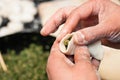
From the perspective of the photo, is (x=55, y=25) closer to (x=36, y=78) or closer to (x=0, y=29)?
(x=36, y=78)

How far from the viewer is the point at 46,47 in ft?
7.41

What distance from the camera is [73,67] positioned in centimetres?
104

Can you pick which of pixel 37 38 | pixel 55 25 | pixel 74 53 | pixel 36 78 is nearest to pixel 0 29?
pixel 37 38

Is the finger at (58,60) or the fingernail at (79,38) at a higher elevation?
the fingernail at (79,38)

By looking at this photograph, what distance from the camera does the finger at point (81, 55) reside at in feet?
3.42

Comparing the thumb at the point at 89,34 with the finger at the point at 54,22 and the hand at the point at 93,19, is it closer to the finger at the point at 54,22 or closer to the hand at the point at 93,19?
the hand at the point at 93,19

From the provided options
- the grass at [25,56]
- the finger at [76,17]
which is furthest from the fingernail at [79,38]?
the grass at [25,56]

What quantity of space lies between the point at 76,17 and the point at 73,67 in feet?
0.77

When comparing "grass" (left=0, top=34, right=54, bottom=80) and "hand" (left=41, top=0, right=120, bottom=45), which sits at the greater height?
"hand" (left=41, top=0, right=120, bottom=45)

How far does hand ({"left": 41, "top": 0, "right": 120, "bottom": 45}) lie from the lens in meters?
1.12

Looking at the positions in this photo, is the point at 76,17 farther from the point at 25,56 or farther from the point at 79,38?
the point at 25,56

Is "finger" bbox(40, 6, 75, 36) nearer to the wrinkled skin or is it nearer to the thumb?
the wrinkled skin

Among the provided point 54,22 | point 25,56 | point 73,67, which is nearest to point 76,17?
point 54,22

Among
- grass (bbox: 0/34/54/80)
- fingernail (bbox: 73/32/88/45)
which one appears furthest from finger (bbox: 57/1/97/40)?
grass (bbox: 0/34/54/80)
